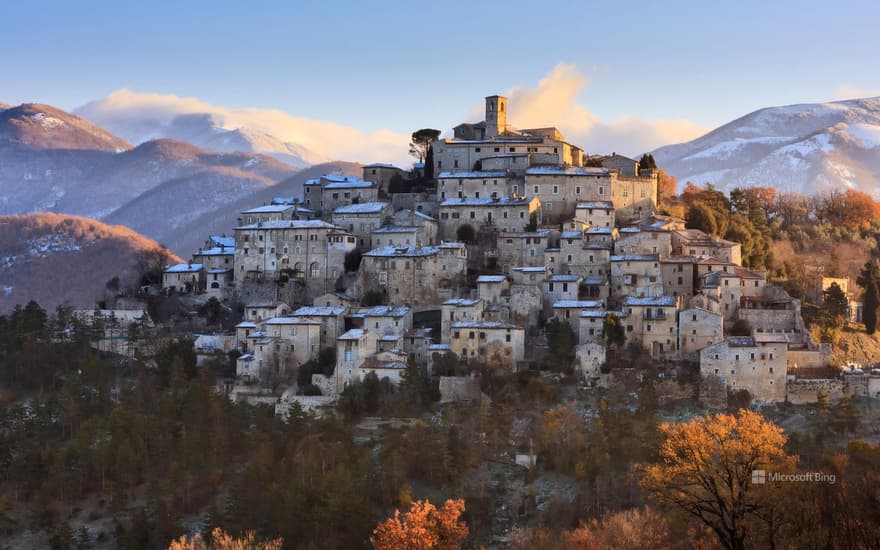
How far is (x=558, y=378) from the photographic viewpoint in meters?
43.8

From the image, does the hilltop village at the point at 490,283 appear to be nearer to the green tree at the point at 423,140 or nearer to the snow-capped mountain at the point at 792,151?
the green tree at the point at 423,140

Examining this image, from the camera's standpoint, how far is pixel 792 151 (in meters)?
102

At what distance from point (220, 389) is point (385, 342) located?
283 inches

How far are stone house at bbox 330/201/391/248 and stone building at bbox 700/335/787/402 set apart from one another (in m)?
19.6

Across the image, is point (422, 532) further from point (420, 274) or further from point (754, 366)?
point (420, 274)

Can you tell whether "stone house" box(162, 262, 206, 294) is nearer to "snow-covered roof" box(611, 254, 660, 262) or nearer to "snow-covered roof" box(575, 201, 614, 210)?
"snow-covered roof" box(575, 201, 614, 210)

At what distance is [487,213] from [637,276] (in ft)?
31.0

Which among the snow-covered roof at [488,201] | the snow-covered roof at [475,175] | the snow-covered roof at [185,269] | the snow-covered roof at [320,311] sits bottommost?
the snow-covered roof at [320,311]

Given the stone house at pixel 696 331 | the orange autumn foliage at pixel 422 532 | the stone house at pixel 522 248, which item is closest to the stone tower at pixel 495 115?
the stone house at pixel 522 248

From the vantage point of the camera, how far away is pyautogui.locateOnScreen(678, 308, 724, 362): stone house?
143 ft

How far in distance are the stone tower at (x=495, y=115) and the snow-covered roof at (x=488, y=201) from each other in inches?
320

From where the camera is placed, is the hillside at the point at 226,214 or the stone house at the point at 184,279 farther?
the hillside at the point at 226,214

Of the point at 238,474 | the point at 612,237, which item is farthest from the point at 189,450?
the point at 612,237

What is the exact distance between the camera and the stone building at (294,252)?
53.8 meters
